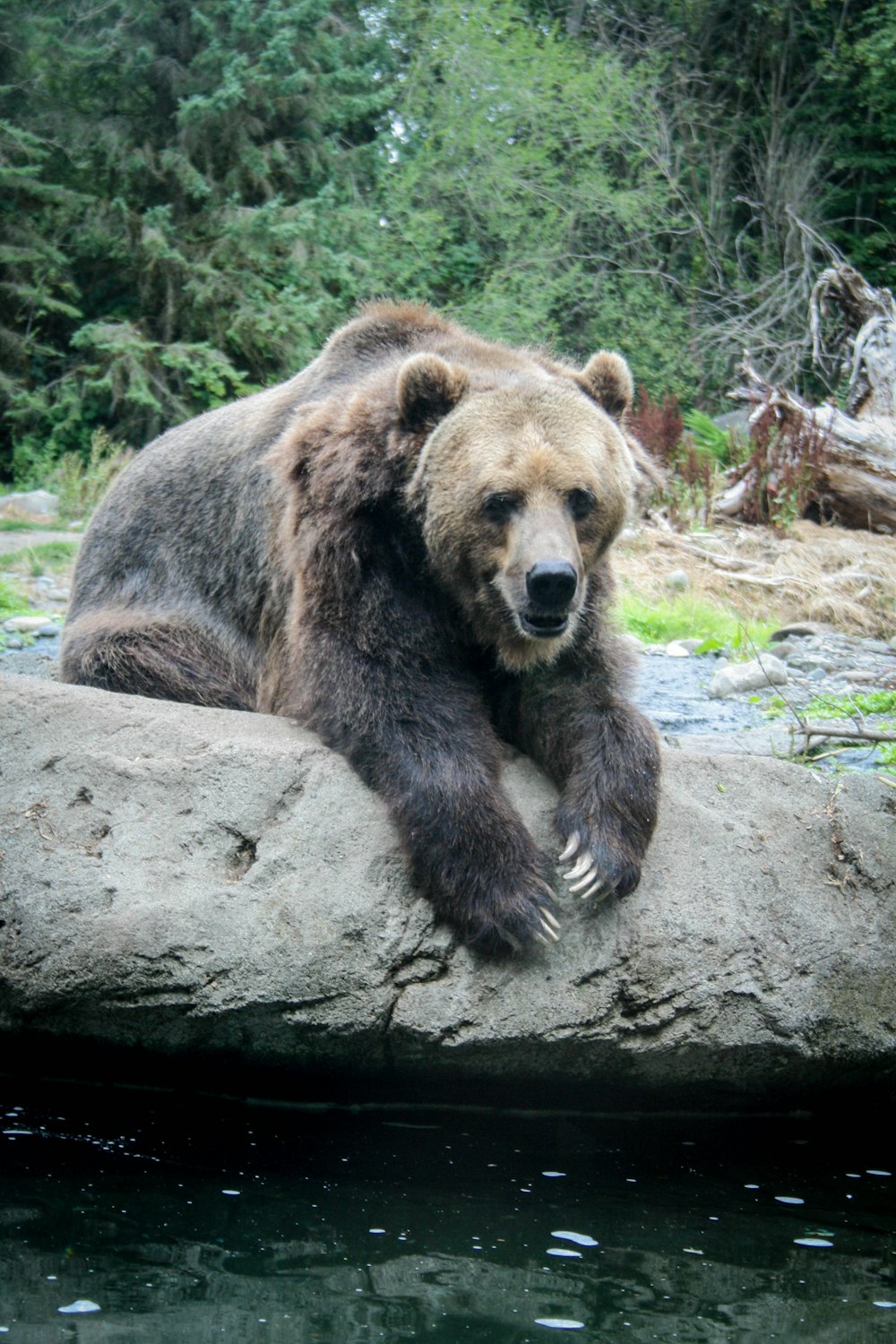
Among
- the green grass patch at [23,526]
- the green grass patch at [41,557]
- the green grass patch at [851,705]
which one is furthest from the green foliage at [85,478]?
the green grass patch at [851,705]

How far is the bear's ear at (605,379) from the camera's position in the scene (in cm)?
415

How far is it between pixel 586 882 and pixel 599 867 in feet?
0.17

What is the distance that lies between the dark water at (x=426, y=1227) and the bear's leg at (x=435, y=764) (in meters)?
0.56

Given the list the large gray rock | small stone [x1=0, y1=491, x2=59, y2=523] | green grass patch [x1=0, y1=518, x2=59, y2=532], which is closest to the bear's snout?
the large gray rock

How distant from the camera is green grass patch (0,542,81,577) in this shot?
10773 millimetres

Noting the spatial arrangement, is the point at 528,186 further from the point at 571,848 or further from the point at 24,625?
the point at 571,848

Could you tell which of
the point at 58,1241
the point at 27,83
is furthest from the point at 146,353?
the point at 58,1241

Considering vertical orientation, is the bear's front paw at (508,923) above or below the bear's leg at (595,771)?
below

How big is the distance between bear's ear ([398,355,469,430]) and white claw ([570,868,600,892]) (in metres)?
1.31

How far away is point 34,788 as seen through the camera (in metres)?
3.51

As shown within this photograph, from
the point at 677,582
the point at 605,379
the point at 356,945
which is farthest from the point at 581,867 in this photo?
the point at 677,582

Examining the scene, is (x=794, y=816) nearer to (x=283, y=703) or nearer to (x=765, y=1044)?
(x=765, y=1044)

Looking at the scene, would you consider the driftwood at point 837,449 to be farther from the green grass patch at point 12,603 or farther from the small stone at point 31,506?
the small stone at point 31,506

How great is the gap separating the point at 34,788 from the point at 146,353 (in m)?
12.5
